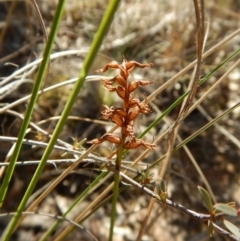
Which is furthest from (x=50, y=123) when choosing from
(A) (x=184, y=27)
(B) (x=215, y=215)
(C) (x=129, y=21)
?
(B) (x=215, y=215)

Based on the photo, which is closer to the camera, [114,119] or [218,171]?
[114,119]

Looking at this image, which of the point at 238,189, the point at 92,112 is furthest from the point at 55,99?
the point at 238,189

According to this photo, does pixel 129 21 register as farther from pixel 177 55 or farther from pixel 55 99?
pixel 55 99

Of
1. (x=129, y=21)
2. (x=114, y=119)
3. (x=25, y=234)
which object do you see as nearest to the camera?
(x=114, y=119)

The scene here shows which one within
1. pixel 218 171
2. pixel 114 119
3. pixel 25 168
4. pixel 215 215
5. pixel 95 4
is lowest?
pixel 215 215

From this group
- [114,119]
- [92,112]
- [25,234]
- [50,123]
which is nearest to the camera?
[114,119]

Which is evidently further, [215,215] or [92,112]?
[92,112]

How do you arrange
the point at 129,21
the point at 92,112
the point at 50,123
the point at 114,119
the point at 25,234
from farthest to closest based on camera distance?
the point at 129,21, the point at 92,112, the point at 50,123, the point at 25,234, the point at 114,119

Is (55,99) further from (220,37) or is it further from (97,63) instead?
(220,37)

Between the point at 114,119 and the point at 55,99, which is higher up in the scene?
the point at 55,99
